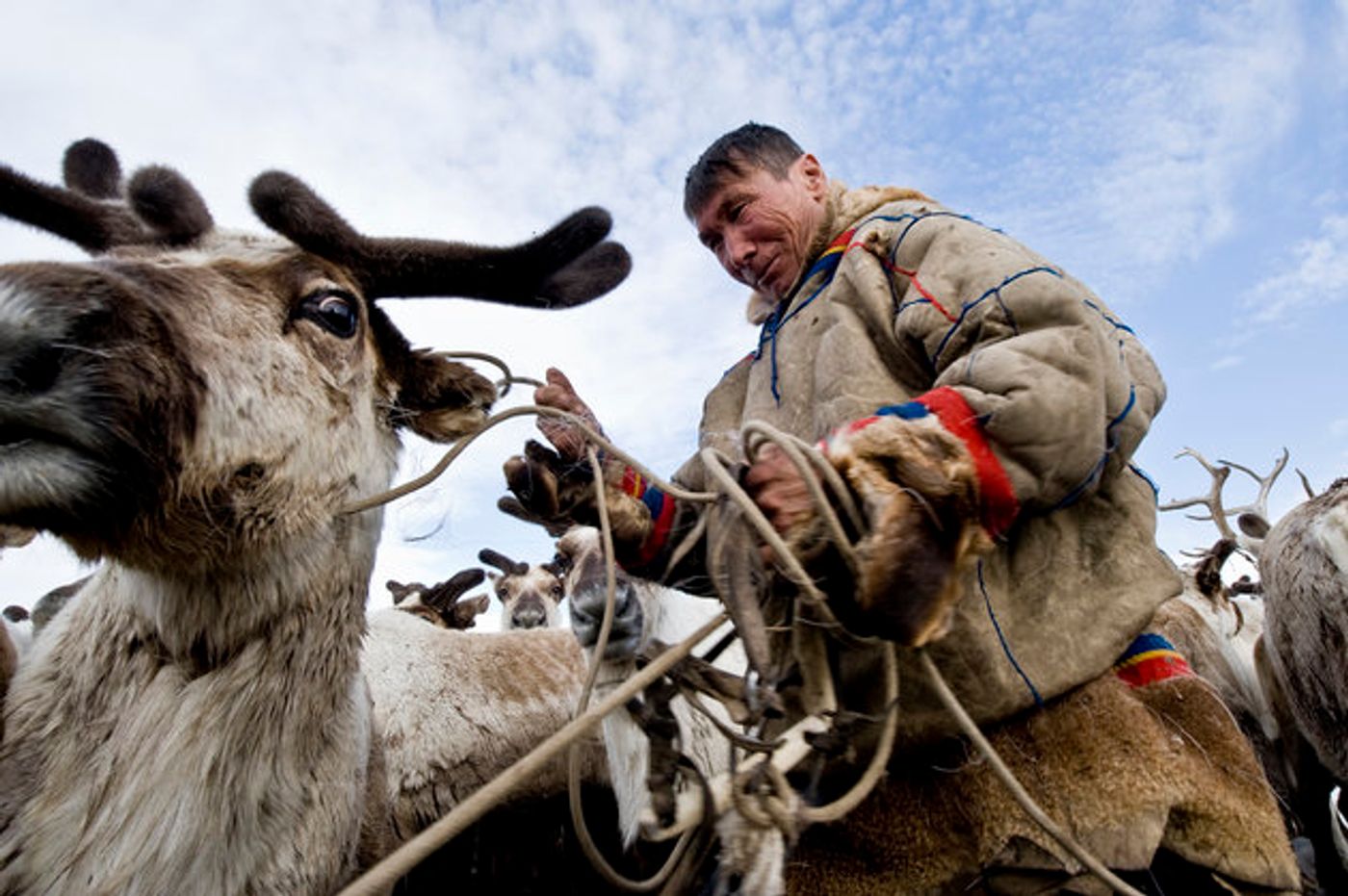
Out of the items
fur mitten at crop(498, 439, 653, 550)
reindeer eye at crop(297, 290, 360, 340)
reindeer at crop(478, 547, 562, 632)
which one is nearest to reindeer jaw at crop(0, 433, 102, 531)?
reindeer eye at crop(297, 290, 360, 340)

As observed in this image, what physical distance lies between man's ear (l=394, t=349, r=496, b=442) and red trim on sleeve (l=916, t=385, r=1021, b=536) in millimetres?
1616

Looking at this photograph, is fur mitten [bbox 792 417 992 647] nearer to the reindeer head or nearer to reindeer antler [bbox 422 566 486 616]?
the reindeer head

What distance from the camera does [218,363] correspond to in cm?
187

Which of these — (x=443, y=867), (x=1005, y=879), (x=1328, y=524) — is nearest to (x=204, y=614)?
(x=1005, y=879)

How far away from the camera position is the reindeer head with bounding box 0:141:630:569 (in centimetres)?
158

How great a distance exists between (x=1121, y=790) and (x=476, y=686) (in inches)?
175

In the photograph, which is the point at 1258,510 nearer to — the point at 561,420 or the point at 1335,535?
the point at 1335,535

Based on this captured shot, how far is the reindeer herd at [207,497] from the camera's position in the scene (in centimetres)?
163

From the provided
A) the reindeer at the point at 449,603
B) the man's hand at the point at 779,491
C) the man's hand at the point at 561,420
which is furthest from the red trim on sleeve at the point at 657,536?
the reindeer at the point at 449,603

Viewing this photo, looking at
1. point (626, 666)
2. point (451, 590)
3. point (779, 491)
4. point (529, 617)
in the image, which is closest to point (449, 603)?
point (451, 590)

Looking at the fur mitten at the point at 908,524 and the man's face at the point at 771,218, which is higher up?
the man's face at the point at 771,218

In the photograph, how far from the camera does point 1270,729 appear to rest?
730cm

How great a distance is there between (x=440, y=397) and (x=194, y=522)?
3.19 ft

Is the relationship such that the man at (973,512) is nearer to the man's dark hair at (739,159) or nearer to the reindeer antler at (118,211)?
the man's dark hair at (739,159)
